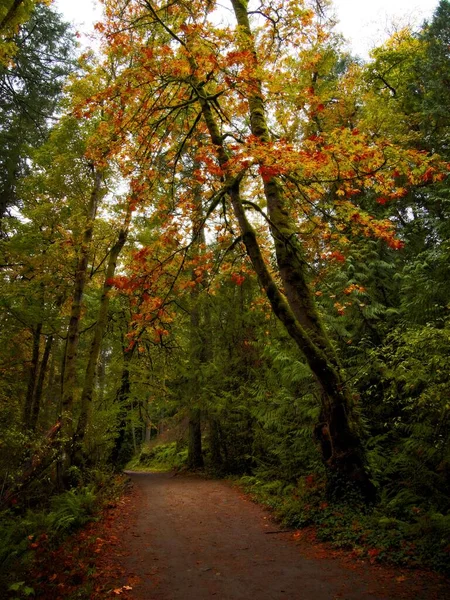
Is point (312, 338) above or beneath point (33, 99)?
beneath

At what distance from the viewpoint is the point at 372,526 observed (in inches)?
211

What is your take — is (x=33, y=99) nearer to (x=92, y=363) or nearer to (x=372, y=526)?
(x=92, y=363)

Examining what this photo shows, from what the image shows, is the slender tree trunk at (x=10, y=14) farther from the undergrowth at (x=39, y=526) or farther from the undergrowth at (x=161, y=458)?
the undergrowth at (x=161, y=458)

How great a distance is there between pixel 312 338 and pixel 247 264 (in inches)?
145

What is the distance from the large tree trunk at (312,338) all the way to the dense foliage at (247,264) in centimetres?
4

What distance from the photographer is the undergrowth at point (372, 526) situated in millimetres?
4434

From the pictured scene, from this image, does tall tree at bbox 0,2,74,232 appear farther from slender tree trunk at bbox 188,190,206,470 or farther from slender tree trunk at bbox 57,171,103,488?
slender tree trunk at bbox 188,190,206,470

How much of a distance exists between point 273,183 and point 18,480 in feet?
26.6

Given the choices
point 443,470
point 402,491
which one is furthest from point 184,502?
point 443,470

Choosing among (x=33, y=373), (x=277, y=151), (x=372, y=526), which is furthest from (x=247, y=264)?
(x=33, y=373)

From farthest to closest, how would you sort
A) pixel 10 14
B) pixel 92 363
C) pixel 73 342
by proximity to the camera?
pixel 92 363 < pixel 73 342 < pixel 10 14

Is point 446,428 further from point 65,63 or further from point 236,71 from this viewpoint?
point 65,63

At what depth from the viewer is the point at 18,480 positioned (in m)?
7.41

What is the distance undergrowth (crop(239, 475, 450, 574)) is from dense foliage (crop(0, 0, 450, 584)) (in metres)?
0.04
